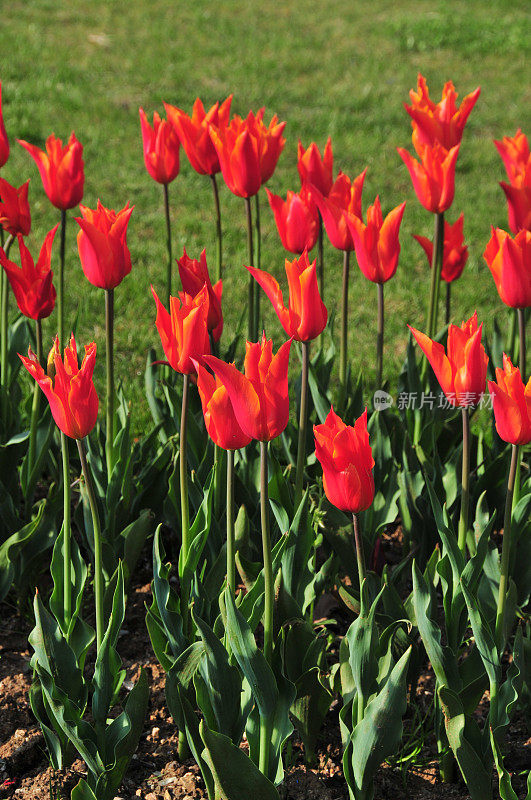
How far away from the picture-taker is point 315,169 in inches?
Result: 101

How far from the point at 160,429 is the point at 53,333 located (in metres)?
1.50

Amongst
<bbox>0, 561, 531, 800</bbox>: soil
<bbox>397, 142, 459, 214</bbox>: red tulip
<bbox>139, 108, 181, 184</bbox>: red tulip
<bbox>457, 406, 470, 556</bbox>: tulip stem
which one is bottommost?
<bbox>0, 561, 531, 800</bbox>: soil

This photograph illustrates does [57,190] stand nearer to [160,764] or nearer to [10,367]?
[10,367]

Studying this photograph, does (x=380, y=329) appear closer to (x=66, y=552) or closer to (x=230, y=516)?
(x=230, y=516)

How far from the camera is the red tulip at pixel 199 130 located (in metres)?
2.61

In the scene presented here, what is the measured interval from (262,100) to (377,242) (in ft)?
17.3

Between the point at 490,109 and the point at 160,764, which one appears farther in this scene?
the point at 490,109

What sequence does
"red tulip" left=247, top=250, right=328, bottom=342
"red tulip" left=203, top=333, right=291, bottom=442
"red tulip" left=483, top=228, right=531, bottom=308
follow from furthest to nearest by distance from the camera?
"red tulip" left=483, top=228, right=531, bottom=308 < "red tulip" left=247, top=250, right=328, bottom=342 < "red tulip" left=203, top=333, right=291, bottom=442

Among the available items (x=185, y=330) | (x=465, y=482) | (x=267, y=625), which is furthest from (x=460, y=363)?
(x=267, y=625)

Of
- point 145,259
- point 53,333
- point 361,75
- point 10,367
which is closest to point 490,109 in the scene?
point 361,75

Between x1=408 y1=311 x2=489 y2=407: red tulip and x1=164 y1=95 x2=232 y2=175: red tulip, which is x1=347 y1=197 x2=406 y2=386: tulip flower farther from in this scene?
x1=164 y1=95 x2=232 y2=175: red tulip

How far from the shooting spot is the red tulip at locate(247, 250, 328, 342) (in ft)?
5.98

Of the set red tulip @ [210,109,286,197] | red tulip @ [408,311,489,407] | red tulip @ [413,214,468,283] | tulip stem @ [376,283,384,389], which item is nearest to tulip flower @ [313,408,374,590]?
red tulip @ [408,311,489,407]

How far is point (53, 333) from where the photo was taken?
160 inches
